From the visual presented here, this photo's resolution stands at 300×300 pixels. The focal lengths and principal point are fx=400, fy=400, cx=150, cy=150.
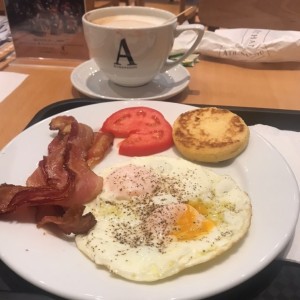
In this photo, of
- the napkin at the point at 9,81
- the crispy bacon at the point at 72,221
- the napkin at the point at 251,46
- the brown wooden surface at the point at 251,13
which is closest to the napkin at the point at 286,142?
the crispy bacon at the point at 72,221

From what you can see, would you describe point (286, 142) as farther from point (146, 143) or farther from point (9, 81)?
point (9, 81)

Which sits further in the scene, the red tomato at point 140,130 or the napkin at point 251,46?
the napkin at point 251,46

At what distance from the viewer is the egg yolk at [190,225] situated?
0.74 m

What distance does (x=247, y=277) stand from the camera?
0.63m

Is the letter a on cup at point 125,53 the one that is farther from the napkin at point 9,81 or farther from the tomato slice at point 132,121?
the napkin at point 9,81

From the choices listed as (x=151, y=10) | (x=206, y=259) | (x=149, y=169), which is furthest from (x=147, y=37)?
(x=206, y=259)

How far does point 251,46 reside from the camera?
1.61 meters

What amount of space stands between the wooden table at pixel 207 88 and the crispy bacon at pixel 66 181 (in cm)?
25

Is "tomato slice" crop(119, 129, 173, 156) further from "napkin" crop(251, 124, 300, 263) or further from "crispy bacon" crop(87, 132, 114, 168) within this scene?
"napkin" crop(251, 124, 300, 263)

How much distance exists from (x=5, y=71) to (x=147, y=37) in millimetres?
657

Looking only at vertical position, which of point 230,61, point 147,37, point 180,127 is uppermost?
point 147,37

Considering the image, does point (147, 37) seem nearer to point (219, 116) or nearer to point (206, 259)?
point (219, 116)

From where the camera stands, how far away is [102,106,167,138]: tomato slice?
106 cm

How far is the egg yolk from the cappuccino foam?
78 cm
